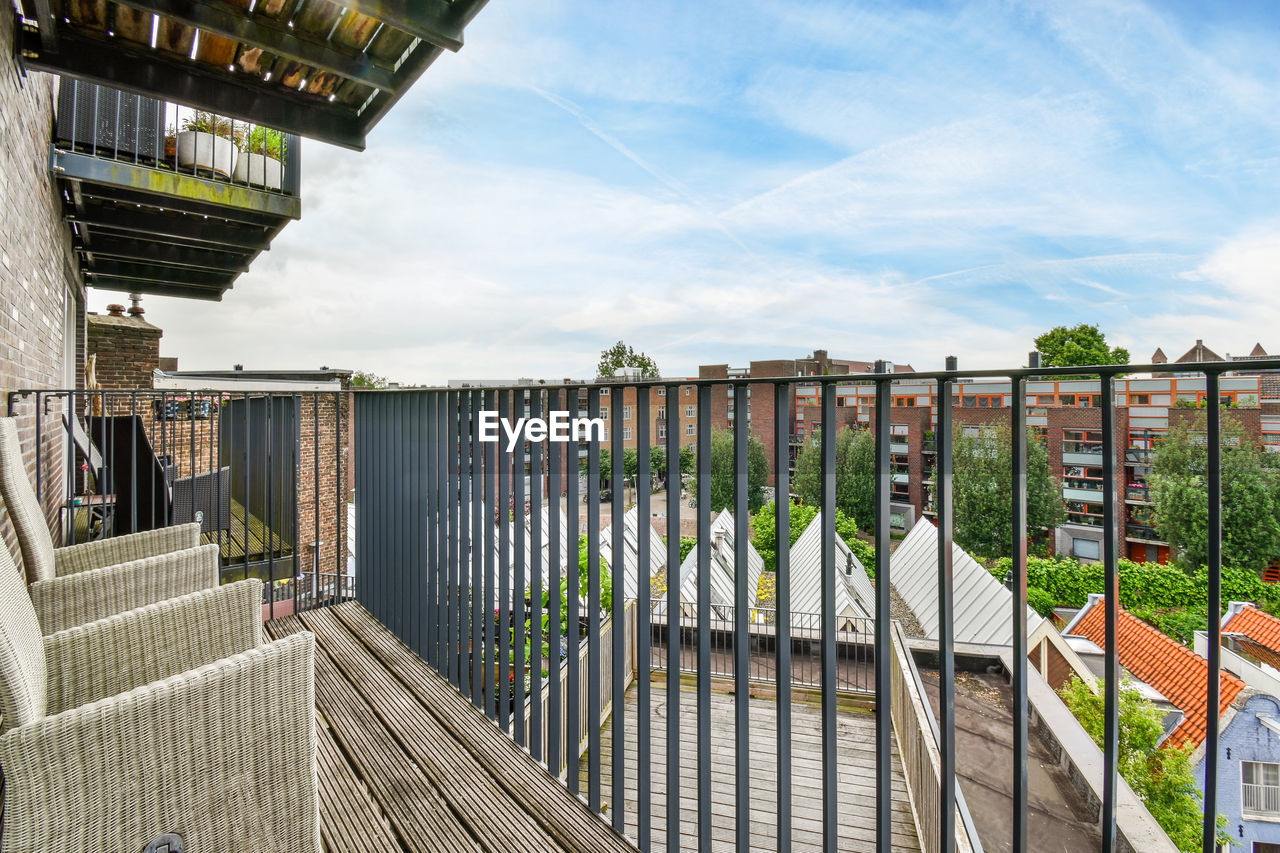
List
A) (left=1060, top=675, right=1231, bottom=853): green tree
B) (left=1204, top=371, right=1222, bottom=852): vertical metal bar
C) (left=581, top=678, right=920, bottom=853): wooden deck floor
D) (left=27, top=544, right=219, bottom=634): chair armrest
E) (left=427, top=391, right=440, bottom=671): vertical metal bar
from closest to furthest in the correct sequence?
(left=1204, top=371, right=1222, bottom=852): vertical metal bar < (left=27, top=544, right=219, bottom=634): chair armrest < (left=427, top=391, right=440, bottom=671): vertical metal bar < (left=581, top=678, right=920, bottom=853): wooden deck floor < (left=1060, top=675, right=1231, bottom=853): green tree

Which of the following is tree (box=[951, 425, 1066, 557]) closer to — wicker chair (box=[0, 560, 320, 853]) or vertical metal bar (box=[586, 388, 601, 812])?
vertical metal bar (box=[586, 388, 601, 812])

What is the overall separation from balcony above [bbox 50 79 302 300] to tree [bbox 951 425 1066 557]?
4.37m

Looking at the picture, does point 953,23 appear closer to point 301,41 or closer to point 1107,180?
point 1107,180

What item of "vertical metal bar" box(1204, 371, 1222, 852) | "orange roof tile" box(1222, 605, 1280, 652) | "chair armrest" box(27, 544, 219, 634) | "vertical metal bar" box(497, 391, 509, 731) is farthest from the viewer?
"vertical metal bar" box(497, 391, 509, 731)

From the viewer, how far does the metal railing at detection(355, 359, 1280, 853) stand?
886 mm

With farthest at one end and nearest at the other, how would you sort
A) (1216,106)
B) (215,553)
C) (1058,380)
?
(1216,106)
(215,553)
(1058,380)

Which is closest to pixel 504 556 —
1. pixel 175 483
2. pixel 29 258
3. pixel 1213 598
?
pixel 1213 598

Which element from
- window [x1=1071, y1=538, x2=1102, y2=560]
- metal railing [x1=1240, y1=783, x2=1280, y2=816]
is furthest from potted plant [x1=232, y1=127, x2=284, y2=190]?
metal railing [x1=1240, y1=783, x2=1280, y2=816]

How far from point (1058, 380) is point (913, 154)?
50.5 m

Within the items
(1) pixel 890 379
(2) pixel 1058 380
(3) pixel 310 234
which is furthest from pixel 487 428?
(3) pixel 310 234

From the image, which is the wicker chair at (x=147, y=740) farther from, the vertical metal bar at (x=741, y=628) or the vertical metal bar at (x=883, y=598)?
the vertical metal bar at (x=883, y=598)

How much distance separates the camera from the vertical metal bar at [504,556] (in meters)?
1.86

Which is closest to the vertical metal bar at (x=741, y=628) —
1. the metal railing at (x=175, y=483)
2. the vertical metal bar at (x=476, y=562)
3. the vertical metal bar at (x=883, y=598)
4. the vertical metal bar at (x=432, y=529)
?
the vertical metal bar at (x=883, y=598)

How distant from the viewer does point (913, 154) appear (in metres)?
42.8
